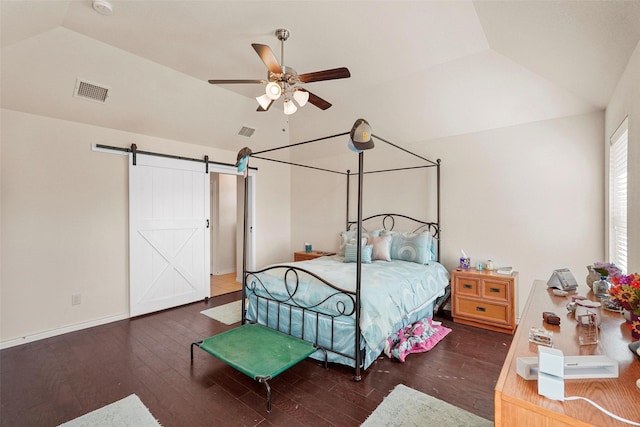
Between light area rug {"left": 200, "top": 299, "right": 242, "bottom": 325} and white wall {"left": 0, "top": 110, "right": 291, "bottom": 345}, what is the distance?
1.13 meters

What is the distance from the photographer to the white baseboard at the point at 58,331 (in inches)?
123

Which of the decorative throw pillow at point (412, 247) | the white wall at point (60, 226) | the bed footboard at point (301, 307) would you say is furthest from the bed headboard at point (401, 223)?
the white wall at point (60, 226)

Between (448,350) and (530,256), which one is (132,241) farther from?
(530,256)

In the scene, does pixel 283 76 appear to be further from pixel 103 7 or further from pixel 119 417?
pixel 119 417

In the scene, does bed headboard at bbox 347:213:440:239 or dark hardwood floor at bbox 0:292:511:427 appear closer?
dark hardwood floor at bbox 0:292:511:427

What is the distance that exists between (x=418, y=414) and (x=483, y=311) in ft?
Answer: 6.74

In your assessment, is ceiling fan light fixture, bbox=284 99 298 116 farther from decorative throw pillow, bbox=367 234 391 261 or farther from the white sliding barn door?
the white sliding barn door

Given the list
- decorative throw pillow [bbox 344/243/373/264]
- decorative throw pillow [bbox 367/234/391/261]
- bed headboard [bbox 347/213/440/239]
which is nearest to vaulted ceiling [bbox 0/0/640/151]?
bed headboard [bbox 347/213/440/239]

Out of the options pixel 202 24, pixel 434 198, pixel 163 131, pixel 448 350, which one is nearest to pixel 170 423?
pixel 448 350

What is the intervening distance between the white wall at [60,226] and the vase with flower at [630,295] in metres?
4.84

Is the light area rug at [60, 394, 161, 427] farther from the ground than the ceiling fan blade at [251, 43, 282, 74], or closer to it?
closer to it

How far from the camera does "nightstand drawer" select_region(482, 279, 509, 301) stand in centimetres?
341

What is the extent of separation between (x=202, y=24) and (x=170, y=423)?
3168 millimetres

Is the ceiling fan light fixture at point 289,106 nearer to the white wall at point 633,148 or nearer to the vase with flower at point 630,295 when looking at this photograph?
the white wall at point 633,148
